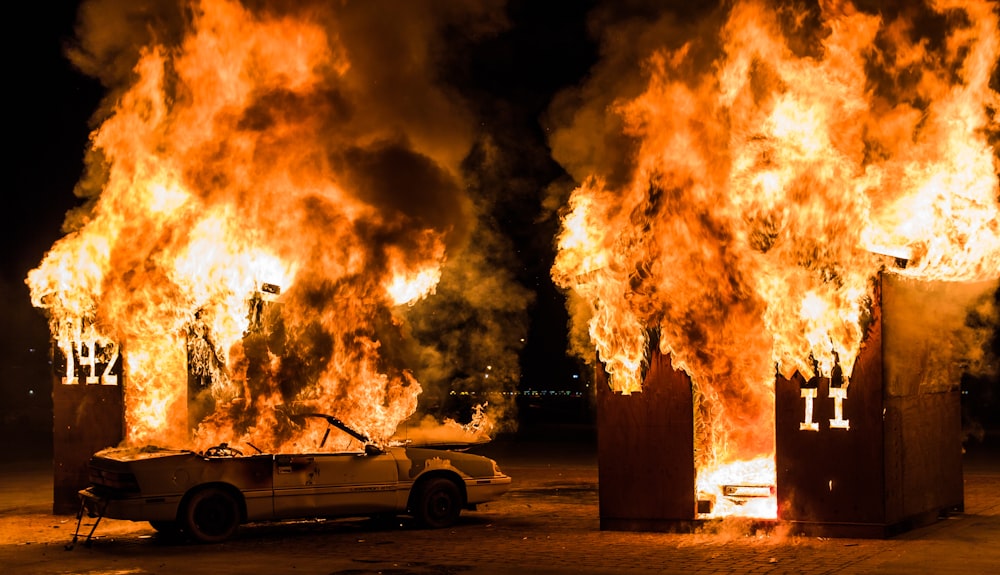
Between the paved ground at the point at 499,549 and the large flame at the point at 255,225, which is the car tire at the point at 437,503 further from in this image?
the large flame at the point at 255,225

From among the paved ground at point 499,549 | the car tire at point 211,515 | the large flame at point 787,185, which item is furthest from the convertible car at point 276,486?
the large flame at point 787,185

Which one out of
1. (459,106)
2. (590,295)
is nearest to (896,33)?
(590,295)

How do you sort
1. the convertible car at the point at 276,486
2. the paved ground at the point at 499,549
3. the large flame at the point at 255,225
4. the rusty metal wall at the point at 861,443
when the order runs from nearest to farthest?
the paved ground at the point at 499,549
the rusty metal wall at the point at 861,443
the convertible car at the point at 276,486
the large flame at the point at 255,225

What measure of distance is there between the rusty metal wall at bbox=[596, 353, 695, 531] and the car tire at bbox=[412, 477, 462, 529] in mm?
1957

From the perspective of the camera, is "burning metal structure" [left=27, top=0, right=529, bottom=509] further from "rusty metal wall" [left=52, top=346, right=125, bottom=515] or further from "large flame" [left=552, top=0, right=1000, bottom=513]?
"large flame" [left=552, top=0, right=1000, bottom=513]

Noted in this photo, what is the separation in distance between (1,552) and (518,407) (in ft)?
106

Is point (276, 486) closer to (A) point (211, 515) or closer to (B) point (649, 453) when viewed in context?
(A) point (211, 515)

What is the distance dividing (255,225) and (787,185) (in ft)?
24.0

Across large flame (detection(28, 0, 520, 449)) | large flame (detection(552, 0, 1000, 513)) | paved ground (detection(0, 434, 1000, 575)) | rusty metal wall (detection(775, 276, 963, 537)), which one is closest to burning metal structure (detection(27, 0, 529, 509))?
large flame (detection(28, 0, 520, 449))

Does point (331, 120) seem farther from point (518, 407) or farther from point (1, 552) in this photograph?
point (518, 407)

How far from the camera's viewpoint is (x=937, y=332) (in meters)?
14.1

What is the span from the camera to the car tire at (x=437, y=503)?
1409 centimetres

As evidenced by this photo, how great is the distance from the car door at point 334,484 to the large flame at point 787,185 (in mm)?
3122

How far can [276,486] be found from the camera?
1327cm
